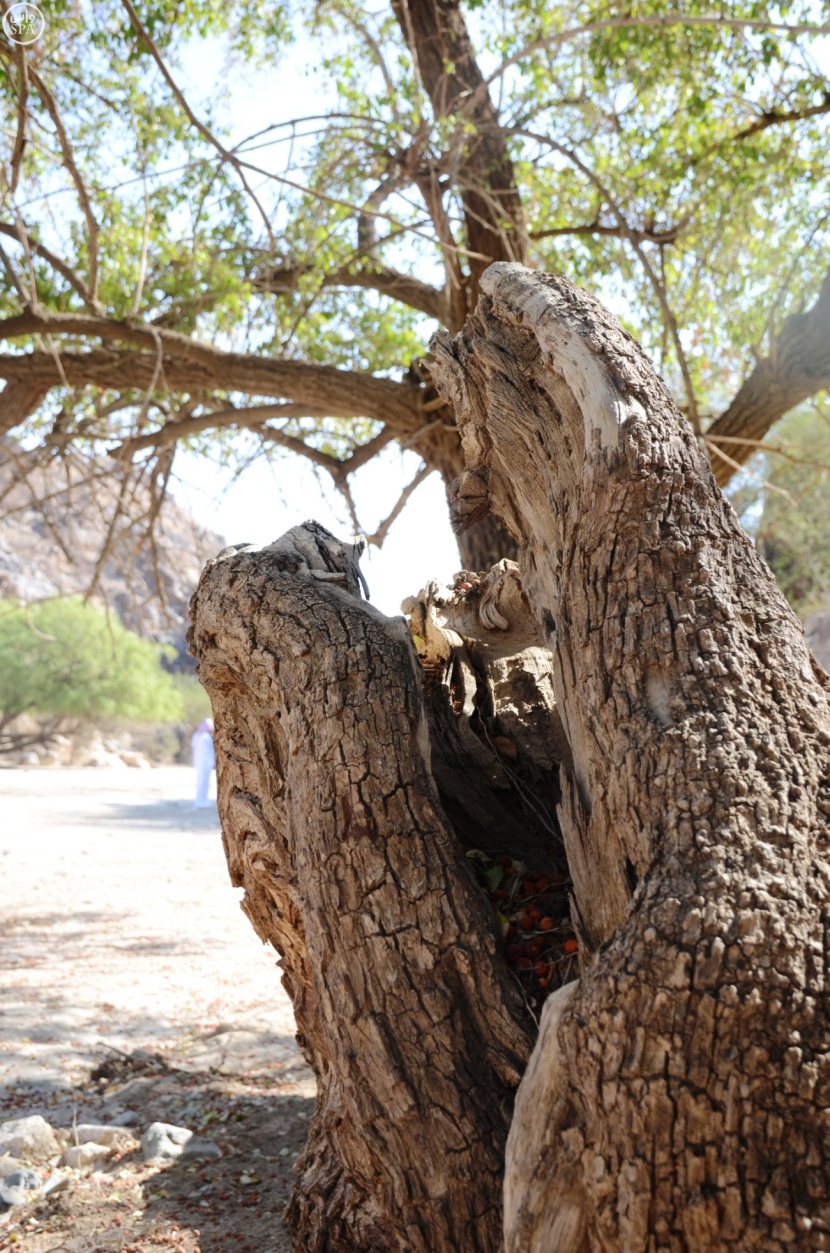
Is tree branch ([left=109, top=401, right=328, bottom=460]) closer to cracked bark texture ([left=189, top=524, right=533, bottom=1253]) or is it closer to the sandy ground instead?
the sandy ground

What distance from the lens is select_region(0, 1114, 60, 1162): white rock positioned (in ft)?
11.4

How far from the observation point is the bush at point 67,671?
105 feet

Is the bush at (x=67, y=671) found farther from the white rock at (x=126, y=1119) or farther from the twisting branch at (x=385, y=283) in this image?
the white rock at (x=126, y=1119)

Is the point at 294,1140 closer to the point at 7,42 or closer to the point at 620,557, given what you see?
the point at 620,557

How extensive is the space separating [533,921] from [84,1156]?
197 cm

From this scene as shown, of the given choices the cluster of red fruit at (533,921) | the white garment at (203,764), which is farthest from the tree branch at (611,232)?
the white garment at (203,764)

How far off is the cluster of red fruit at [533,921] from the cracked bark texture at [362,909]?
175mm

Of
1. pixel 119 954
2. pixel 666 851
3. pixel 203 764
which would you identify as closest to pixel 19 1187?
pixel 666 851

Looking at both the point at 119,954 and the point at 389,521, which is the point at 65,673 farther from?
the point at 389,521

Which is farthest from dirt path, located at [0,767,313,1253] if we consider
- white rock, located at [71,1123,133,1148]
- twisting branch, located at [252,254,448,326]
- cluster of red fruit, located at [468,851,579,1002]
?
twisting branch, located at [252,254,448,326]

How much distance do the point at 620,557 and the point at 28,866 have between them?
29.9ft

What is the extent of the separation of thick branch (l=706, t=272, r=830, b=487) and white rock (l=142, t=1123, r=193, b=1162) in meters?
4.50

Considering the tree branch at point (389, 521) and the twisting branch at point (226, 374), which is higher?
the twisting branch at point (226, 374)

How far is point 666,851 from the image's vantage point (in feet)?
5.89
